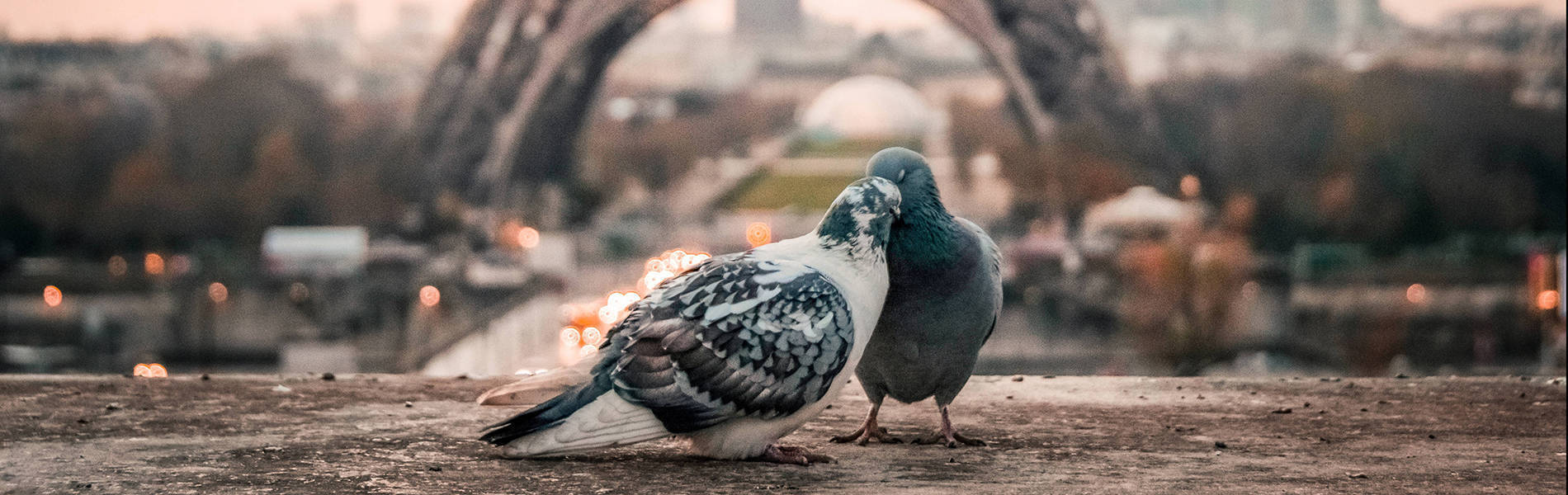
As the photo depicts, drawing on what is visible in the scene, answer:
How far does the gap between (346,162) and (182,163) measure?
401cm

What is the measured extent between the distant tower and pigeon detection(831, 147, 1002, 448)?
471 ft

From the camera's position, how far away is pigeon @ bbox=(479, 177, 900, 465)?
4.70 meters

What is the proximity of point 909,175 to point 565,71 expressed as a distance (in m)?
38.7

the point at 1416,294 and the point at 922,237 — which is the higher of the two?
the point at 1416,294

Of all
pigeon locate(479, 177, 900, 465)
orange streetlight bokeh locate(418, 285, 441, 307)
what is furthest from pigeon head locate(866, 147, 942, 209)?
orange streetlight bokeh locate(418, 285, 441, 307)

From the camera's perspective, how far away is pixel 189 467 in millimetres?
4996

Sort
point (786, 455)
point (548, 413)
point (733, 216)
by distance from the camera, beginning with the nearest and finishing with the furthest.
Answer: point (548, 413) < point (786, 455) < point (733, 216)

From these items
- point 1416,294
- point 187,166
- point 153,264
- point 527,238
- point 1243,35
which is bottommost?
point 1416,294

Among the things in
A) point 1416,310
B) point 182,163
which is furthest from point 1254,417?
point 182,163

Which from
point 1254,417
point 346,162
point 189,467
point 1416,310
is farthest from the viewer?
point 346,162

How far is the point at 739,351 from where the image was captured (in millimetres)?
4695

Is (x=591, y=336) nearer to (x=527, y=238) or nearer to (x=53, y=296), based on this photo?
(x=53, y=296)

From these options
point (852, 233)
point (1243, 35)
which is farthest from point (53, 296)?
point (1243, 35)

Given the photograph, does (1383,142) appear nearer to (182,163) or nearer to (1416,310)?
(1416,310)
